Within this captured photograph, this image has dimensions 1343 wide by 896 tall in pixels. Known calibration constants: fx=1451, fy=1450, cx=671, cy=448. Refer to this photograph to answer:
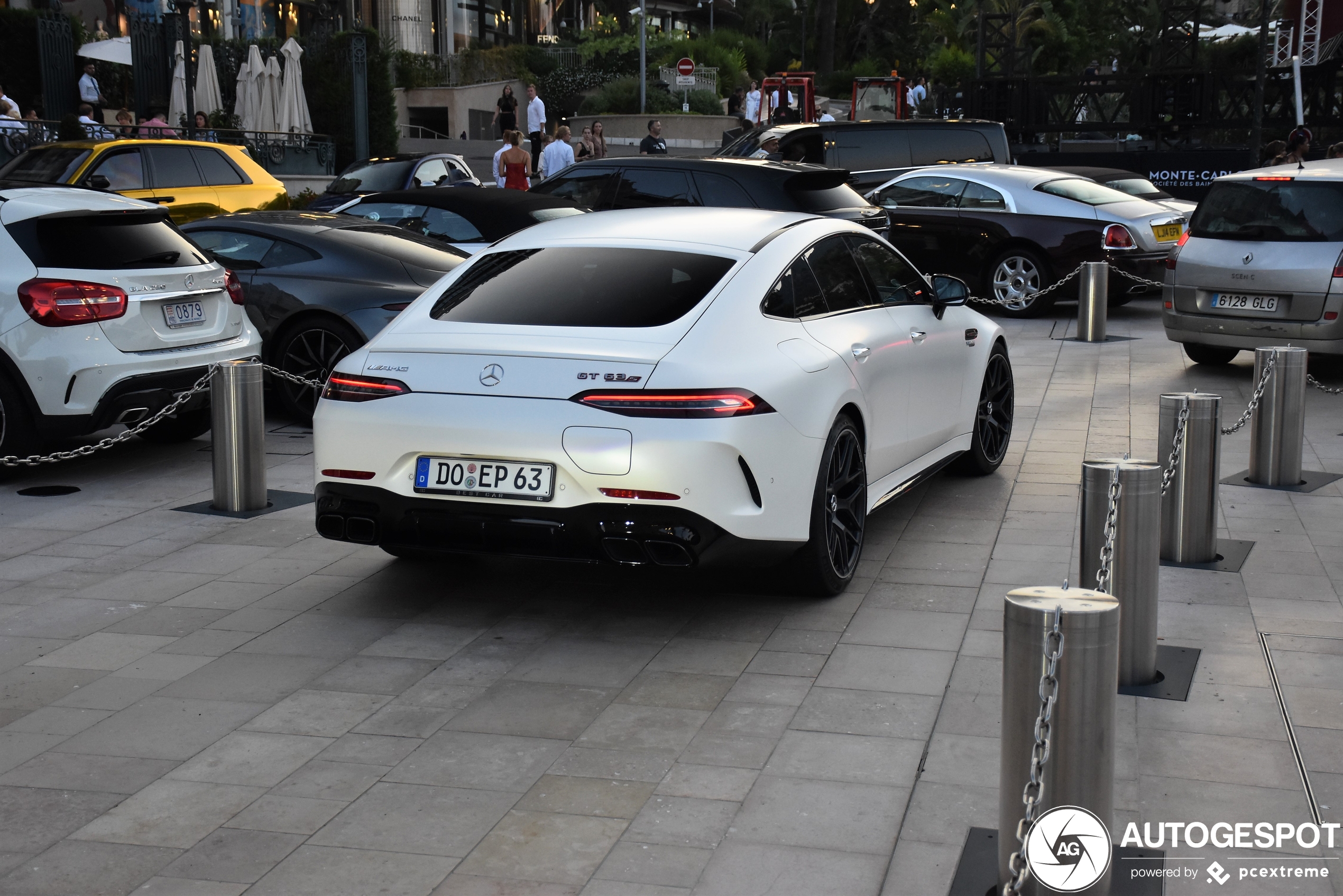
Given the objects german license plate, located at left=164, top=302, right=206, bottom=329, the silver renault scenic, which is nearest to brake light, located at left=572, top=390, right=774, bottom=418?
german license plate, located at left=164, top=302, right=206, bottom=329

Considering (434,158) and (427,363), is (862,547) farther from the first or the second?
(434,158)

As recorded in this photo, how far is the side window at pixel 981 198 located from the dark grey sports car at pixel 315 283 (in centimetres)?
752

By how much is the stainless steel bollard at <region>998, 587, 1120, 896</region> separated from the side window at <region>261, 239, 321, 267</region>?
7.63 metres

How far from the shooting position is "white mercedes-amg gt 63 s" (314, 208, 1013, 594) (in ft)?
16.6

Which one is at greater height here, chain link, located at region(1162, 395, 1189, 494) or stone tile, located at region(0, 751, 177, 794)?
chain link, located at region(1162, 395, 1189, 494)

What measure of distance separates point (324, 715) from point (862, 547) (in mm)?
2835

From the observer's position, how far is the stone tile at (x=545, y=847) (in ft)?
11.6

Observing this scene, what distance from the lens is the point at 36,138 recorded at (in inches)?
820

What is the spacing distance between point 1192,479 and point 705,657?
8.07 ft

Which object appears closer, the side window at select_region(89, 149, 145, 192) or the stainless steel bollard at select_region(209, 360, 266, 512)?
the stainless steel bollard at select_region(209, 360, 266, 512)

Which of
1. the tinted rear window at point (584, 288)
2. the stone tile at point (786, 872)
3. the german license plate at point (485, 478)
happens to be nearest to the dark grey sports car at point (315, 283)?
the tinted rear window at point (584, 288)

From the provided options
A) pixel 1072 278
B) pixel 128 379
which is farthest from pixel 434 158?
pixel 128 379

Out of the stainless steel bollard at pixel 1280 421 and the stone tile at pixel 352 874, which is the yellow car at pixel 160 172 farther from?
the stone tile at pixel 352 874

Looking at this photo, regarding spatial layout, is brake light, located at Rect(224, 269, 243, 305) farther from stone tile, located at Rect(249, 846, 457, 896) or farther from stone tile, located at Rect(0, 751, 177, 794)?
stone tile, located at Rect(249, 846, 457, 896)
